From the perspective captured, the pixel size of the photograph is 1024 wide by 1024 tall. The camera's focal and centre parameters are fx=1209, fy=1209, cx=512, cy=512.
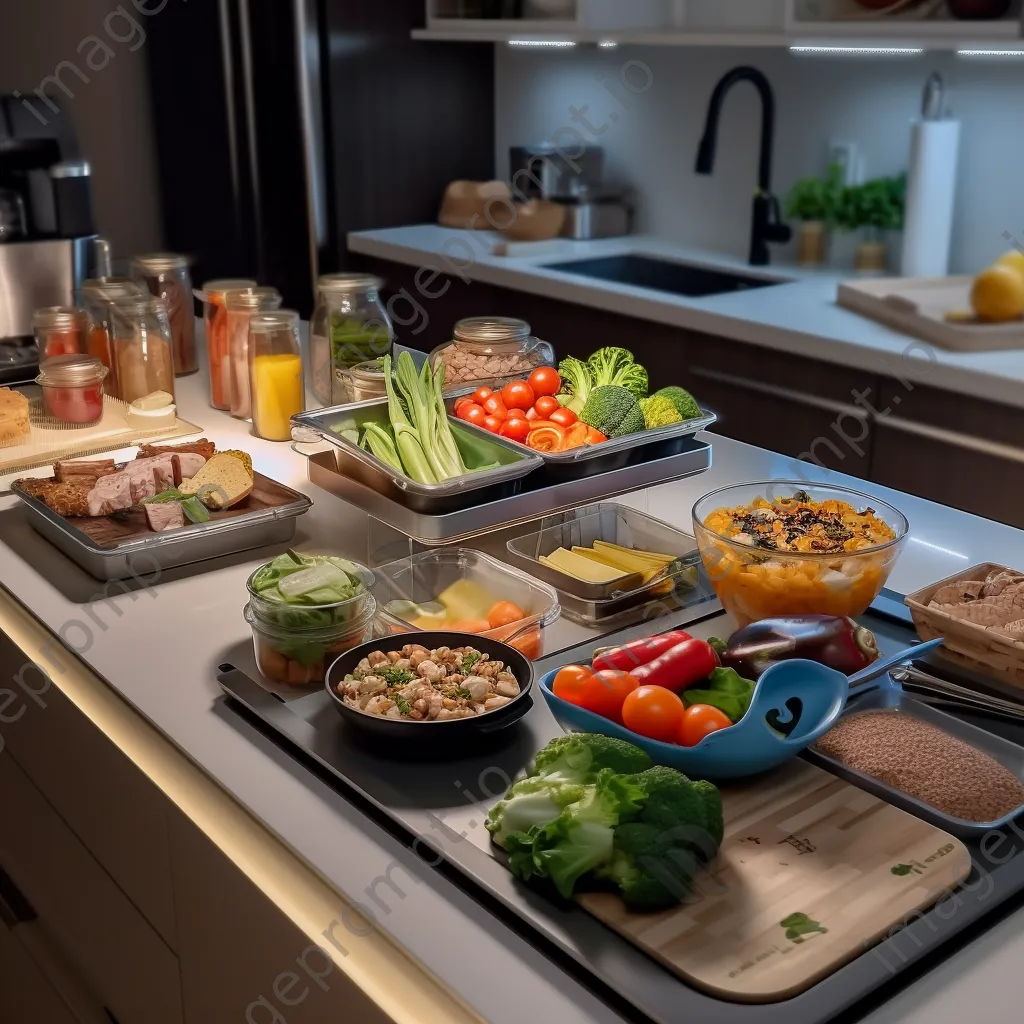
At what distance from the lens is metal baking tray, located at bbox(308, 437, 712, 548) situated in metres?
1.26

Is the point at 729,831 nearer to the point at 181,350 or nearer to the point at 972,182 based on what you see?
the point at 181,350

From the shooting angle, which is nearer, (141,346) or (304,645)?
(304,645)

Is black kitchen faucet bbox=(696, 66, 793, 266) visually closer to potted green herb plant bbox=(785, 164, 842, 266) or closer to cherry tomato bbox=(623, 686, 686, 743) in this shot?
potted green herb plant bbox=(785, 164, 842, 266)

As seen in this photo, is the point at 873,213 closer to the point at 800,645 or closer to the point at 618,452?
the point at 618,452

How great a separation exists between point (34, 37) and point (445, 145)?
124 centimetres

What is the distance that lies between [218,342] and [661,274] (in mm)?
1771

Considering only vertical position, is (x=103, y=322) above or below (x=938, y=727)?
above

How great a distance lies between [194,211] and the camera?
3729mm

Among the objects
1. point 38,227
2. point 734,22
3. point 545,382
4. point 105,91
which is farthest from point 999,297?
point 105,91

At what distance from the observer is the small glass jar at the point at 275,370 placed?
177 centimetres

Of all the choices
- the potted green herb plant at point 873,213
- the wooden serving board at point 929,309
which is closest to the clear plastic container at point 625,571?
the wooden serving board at point 929,309

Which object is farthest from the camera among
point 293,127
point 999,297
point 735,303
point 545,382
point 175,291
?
point 293,127

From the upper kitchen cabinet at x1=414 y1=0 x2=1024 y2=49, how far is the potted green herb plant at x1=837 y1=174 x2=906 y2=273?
414mm

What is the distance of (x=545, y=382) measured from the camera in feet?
5.14
